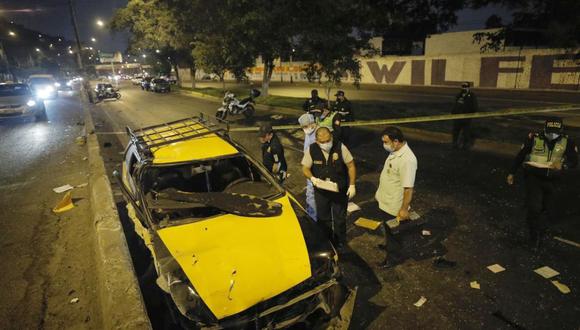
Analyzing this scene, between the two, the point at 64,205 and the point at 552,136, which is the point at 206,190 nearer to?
the point at 64,205

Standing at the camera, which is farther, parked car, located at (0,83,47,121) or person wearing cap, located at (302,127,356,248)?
parked car, located at (0,83,47,121)

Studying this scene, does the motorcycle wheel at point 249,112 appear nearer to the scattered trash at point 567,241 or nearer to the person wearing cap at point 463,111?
the person wearing cap at point 463,111

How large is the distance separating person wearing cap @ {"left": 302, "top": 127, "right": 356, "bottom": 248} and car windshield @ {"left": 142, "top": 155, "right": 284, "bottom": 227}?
0.56 m

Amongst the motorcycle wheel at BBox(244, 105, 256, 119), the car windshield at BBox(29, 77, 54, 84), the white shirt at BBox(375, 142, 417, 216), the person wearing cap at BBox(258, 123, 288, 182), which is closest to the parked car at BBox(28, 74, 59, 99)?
the car windshield at BBox(29, 77, 54, 84)

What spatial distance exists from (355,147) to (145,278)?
755 cm

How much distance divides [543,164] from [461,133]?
5553 mm

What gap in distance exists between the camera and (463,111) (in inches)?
364

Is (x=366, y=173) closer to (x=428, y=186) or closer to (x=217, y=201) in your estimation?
(x=428, y=186)

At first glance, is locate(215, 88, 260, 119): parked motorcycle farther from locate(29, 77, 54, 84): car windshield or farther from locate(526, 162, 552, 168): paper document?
locate(29, 77, 54, 84): car windshield

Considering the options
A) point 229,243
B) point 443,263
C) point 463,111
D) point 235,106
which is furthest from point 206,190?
point 235,106

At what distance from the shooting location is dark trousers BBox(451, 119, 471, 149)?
9.63 m

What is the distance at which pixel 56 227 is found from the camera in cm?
592

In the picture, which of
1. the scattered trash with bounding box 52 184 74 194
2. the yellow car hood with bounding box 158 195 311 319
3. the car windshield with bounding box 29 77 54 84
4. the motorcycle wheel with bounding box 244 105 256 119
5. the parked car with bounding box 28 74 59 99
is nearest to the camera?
the yellow car hood with bounding box 158 195 311 319

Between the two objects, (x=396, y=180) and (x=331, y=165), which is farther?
(x=331, y=165)
